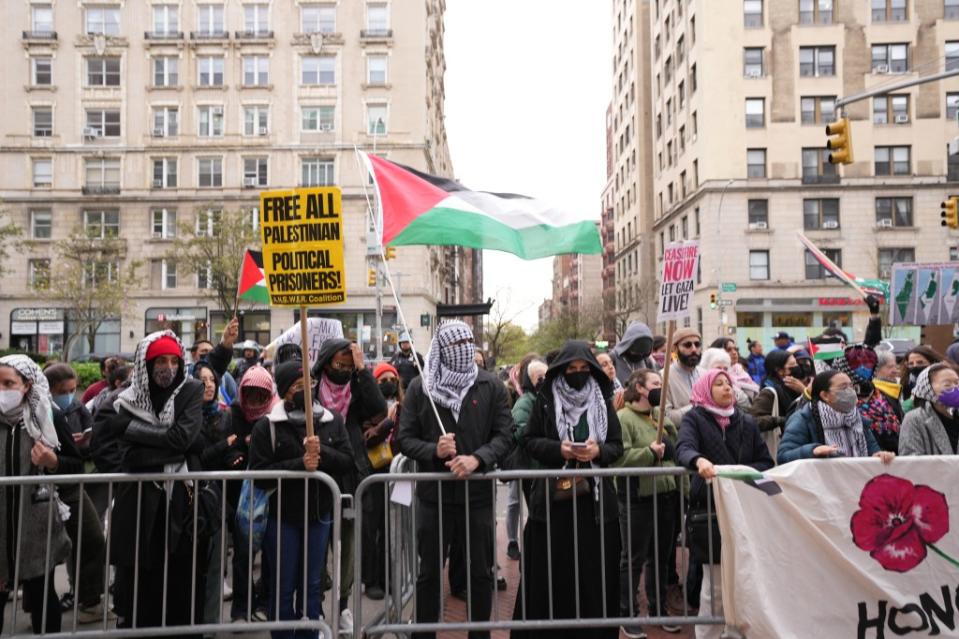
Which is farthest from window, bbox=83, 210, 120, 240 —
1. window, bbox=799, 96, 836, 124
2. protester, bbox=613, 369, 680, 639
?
protester, bbox=613, 369, 680, 639

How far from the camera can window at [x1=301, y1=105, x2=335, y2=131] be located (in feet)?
156

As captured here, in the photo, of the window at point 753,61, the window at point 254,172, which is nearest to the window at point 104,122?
the window at point 254,172

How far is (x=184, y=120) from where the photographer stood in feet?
156

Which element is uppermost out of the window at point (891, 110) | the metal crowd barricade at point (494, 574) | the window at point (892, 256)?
the window at point (891, 110)

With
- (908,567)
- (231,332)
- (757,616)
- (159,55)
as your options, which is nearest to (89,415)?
(231,332)

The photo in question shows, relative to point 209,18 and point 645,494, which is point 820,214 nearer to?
point 209,18

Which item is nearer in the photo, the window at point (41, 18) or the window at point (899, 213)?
the window at point (899, 213)

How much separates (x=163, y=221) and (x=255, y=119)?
8.64 metres

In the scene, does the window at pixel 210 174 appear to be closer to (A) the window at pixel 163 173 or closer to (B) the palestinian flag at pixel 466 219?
(A) the window at pixel 163 173

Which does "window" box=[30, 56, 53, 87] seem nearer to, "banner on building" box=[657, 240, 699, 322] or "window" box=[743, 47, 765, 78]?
"window" box=[743, 47, 765, 78]

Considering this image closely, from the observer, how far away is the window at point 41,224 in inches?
1864

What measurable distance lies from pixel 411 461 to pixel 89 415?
10.7 feet

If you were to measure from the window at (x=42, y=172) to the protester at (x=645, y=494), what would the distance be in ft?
167

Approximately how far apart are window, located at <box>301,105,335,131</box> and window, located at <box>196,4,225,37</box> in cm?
773
